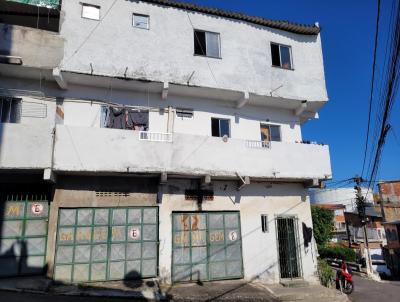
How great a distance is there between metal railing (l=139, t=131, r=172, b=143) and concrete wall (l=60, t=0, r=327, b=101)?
2160 mm

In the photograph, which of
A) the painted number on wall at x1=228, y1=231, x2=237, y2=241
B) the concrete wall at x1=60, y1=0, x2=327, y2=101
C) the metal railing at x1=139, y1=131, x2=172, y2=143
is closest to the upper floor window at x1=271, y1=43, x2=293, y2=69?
the concrete wall at x1=60, y1=0, x2=327, y2=101

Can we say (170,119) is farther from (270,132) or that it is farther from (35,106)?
(35,106)

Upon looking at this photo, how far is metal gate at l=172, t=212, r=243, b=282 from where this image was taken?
12.4 metres

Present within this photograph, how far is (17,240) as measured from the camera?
36.1 feet

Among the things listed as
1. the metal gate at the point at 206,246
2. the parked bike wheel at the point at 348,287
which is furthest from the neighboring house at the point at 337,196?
the metal gate at the point at 206,246

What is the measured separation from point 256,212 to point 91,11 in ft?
33.7

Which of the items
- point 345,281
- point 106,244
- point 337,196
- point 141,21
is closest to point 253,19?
point 141,21

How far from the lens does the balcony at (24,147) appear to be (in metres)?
10.4

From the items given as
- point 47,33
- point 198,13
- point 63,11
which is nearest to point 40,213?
point 47,33

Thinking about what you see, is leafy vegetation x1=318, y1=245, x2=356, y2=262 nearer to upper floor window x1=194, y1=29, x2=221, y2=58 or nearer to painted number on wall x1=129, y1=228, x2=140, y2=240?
upper floor window x1=194, y1=29, x2=221, y2=58

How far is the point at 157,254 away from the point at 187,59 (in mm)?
7650

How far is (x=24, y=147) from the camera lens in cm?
1050

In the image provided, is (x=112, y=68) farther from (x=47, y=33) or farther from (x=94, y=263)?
(x=94, y=263)

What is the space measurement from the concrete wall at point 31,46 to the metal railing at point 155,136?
391 cm
